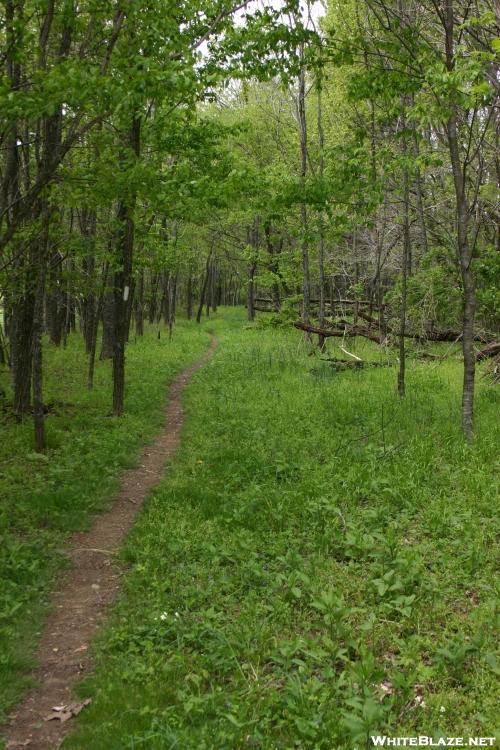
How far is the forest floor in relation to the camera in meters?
3.99

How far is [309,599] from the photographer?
18.0 feet

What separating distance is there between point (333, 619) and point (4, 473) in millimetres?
6382

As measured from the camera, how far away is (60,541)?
7152 millimetres

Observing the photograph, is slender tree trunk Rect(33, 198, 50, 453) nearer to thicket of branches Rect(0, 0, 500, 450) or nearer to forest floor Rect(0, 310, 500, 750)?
thicket of branches Rect(0, 0, 500, 450)

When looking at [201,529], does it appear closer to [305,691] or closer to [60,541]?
[60,541]

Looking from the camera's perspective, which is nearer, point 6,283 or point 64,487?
point 64,487

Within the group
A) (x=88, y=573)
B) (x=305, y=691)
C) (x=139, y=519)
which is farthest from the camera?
(x=139, y=519)

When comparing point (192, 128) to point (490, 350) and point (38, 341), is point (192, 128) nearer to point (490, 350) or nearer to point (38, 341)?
point (38, 341)

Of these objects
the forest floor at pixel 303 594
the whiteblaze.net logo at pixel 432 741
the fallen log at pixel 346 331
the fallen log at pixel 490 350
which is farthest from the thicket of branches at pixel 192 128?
the whiteblaze.net logo at pixel 432 741

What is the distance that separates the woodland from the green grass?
3cm

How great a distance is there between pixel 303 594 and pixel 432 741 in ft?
6.78

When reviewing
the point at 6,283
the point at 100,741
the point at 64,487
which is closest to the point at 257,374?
the point at 6,283

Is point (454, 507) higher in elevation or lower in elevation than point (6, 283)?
lower

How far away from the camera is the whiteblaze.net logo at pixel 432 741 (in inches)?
139
